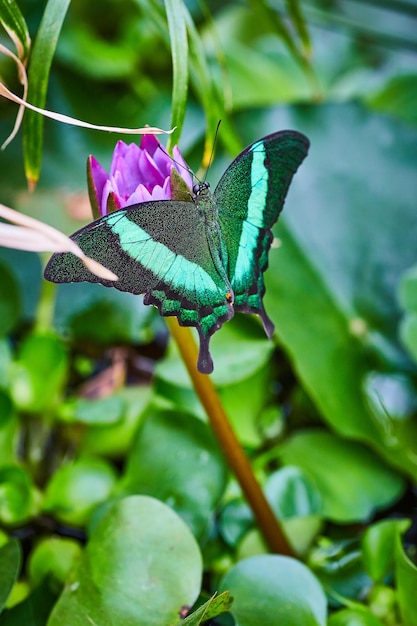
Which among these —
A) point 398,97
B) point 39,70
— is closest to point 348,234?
point 398,97

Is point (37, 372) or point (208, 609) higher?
point (37, 372)

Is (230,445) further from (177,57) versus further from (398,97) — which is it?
(398,97)

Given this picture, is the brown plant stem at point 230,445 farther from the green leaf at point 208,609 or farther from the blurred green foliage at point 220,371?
the green leaf at point 208,609

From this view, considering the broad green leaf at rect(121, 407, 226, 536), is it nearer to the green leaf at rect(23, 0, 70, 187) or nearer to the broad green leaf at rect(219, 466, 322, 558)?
the broad green leaf at rect(219, 466, 322, 558)

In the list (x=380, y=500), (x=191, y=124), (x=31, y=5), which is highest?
(x=31, y=5)

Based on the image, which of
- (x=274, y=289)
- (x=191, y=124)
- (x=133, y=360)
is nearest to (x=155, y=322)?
(x=133, y=360)

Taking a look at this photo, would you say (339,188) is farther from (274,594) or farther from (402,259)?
(274,594)

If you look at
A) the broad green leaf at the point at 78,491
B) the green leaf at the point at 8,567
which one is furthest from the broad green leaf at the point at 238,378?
the green leaf at the point at 8,567
